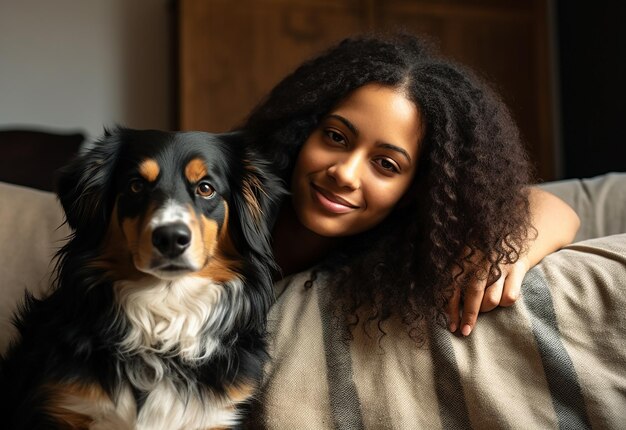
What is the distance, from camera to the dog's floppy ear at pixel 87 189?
1.41m

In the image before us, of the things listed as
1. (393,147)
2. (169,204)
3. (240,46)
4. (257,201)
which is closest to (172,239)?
(169,204)

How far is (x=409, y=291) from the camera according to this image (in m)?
1.53

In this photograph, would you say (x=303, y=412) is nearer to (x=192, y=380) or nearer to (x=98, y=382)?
(x=192, y=380)

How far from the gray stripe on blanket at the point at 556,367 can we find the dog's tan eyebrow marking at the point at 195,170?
71cm

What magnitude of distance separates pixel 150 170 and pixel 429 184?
64cm

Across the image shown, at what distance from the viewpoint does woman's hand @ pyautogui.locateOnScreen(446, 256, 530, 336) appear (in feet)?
4.74

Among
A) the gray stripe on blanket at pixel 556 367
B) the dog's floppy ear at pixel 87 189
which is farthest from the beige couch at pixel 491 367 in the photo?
the dog's floppy ear at pixel 87 189

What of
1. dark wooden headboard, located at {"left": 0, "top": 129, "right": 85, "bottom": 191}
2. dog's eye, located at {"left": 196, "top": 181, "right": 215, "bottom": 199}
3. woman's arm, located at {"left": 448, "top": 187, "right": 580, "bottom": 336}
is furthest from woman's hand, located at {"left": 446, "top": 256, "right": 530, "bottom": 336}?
dark wooden headboard, located at {"left": 0, "top": 129, "right": 85, "bottom": 191}

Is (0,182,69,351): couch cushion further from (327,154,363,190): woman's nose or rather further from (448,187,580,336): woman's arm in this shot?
(448,187,580,336): woman's arm

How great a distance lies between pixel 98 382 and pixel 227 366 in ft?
0.81

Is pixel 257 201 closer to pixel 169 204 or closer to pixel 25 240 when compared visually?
pixel 169 204

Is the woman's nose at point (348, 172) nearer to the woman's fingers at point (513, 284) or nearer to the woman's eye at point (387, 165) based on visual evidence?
the woman's eye at point (387, 165)

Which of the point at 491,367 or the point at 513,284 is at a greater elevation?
the point at 513,284

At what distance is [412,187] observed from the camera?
5.63 ft
